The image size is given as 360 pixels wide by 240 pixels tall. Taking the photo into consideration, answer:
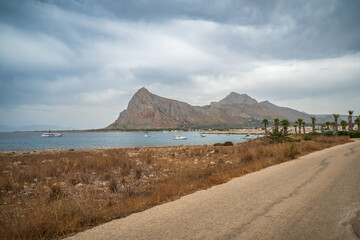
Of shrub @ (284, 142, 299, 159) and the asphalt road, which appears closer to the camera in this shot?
the asphalt road

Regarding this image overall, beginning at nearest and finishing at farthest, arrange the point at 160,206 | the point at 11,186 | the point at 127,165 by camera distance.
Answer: the point at 160,206 < the point at 11,186 < the point at 127,165

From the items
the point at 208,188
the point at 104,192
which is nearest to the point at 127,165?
the point at 104,192

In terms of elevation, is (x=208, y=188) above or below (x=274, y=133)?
below

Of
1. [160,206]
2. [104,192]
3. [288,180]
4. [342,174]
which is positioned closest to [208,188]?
[160,206]

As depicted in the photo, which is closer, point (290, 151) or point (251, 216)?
point (251, 216)

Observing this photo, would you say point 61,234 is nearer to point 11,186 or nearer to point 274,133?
point 11,186

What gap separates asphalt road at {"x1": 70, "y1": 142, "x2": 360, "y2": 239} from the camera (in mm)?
3574

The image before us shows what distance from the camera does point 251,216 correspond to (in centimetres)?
421

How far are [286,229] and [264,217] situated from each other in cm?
54

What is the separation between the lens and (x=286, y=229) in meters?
3.66

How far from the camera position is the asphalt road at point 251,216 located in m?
3.57

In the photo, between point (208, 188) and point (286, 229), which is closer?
point (286, 229)

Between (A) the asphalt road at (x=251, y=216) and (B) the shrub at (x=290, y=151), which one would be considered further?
(B) the shrub at (x=290, y=151)

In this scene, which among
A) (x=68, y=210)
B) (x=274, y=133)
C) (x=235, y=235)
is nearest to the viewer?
(x=235, y=235)
